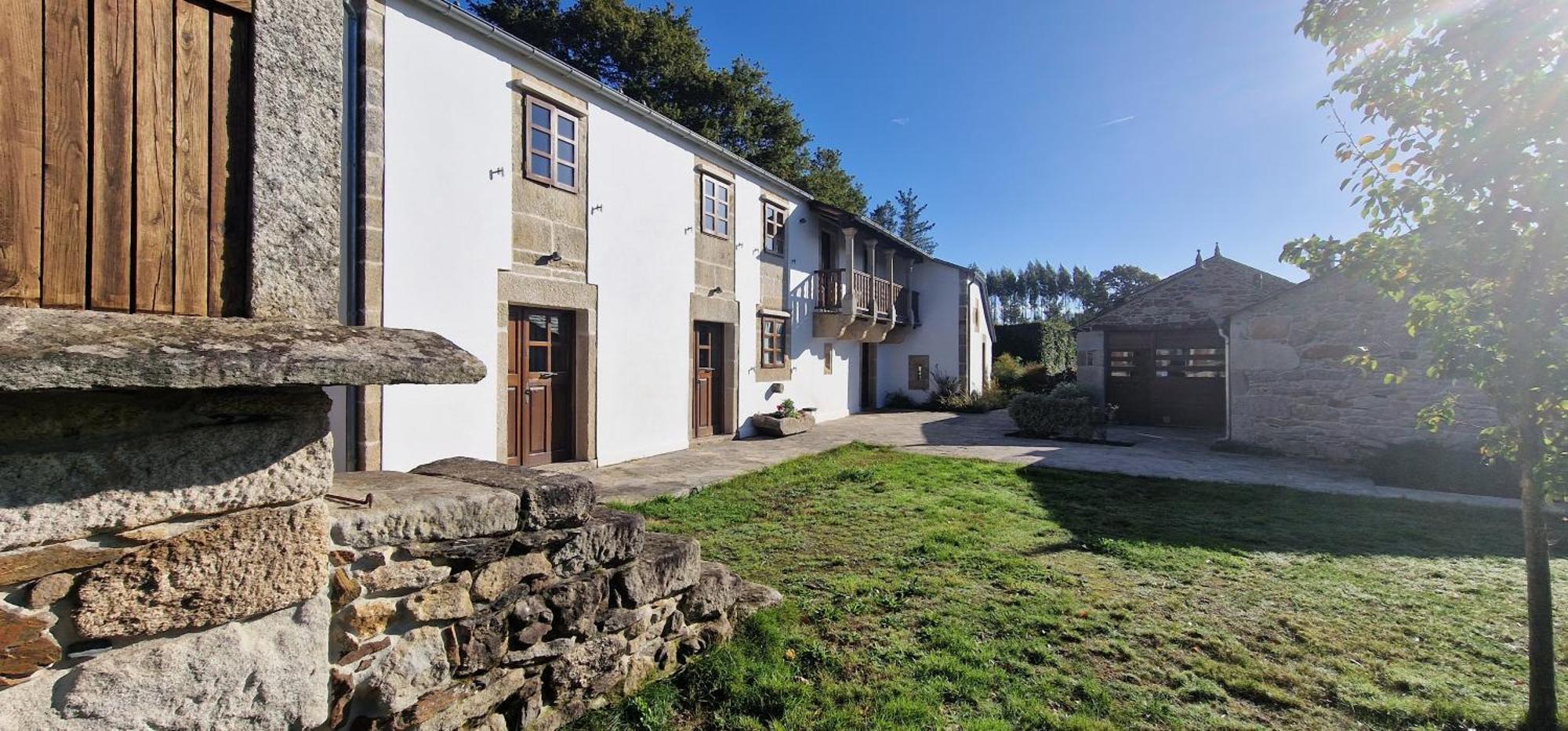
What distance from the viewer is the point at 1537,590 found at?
2.74 metres

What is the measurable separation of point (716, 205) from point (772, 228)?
208 cm

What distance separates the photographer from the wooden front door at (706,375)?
10.6 metres

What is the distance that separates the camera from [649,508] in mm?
6043

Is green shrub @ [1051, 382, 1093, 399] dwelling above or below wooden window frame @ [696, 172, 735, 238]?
below

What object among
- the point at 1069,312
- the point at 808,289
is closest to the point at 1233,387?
the point at 808,289

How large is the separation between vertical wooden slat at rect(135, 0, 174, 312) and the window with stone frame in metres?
9.12

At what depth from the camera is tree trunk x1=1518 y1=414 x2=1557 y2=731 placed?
261 cm

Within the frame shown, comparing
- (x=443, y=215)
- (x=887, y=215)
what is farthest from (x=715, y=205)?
(x=887, y=215)

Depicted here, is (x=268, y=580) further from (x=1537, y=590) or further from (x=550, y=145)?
(x=550, y=145)

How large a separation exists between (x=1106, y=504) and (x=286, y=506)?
264 inches

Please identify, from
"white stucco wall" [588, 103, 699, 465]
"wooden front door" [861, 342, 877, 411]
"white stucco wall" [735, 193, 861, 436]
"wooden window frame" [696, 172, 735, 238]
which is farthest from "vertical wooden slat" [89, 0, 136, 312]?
"wooden front door" [861, 342, 877, 411]

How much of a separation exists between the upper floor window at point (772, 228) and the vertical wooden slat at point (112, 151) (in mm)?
11119

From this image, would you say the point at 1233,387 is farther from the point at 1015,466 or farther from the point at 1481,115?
the point at 1481,115

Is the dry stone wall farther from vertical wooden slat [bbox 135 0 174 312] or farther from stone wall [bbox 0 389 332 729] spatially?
vertical wooden slat [bbox 135 0 174 312]
